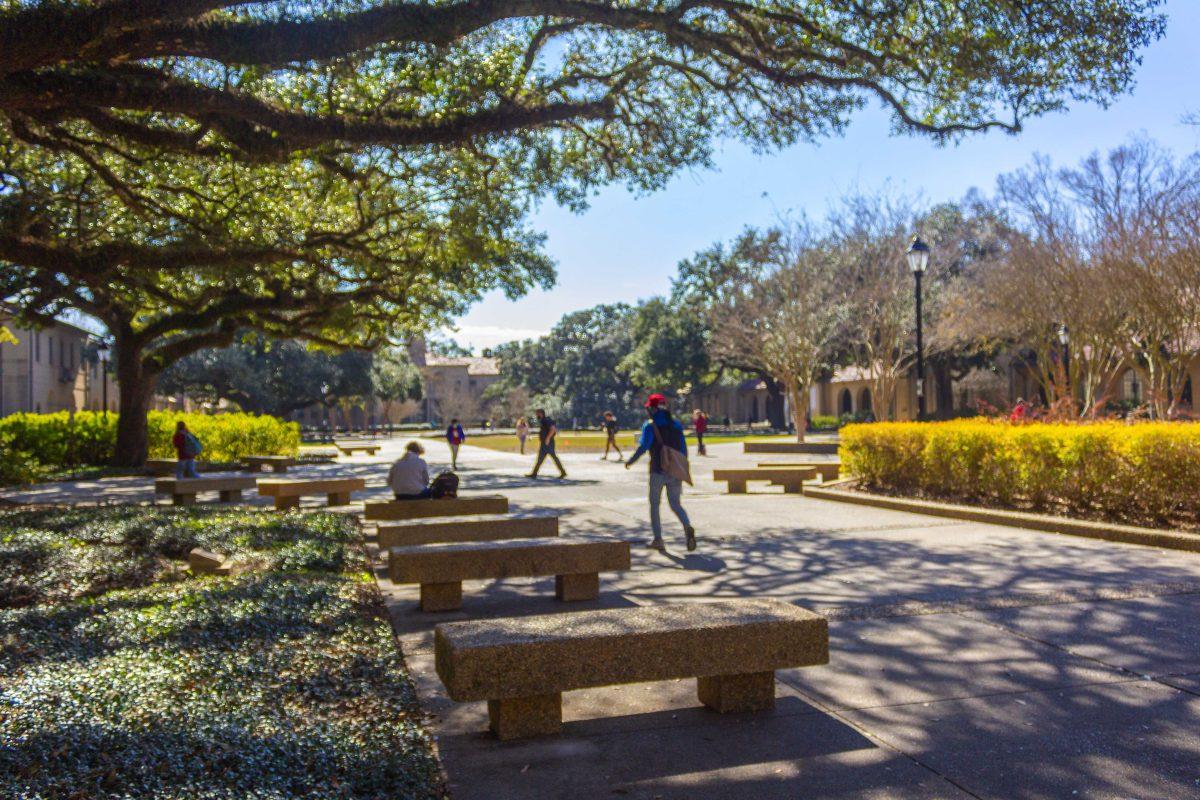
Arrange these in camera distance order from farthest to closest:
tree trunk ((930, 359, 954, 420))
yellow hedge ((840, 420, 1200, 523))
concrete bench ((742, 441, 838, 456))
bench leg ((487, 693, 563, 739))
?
tree trunk ((930, 359, 954, 420)) < concrete bench ((742, 441, 838, 456)) < yellow hedge ((840, 420, 1200, 523)) < bench leg ((487, 693, 563, 739))

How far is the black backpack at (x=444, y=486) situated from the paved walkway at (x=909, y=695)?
2799 mm

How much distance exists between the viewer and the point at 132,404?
84.0ft

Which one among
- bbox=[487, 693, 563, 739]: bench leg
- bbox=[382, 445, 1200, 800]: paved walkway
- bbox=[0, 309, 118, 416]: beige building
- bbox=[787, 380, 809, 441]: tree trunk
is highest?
bbox=[0, 309, 118, 416]: beige building

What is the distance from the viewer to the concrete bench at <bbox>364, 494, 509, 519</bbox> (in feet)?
34.7

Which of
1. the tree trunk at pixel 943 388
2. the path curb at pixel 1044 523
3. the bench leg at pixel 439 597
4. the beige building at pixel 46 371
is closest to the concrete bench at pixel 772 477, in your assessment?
the path curb at pixel 1044 523

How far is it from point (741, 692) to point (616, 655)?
0.81 meters

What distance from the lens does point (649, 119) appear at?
15.5 m

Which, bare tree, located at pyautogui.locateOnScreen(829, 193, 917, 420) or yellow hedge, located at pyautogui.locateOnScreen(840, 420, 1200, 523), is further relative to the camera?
bare tree, located at pyautogui.locateOnScreen(829, 193, 917, 420)

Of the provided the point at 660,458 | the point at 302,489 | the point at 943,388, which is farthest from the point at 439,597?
the point at 943,388

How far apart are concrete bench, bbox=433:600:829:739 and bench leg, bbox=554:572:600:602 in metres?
2.74

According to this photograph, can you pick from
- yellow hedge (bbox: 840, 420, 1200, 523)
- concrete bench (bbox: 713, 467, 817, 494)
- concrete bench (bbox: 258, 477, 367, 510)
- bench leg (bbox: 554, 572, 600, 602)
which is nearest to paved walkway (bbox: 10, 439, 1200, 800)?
bench leg (bbox: 554, 572, 600, 602)

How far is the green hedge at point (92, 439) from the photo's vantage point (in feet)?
80.2

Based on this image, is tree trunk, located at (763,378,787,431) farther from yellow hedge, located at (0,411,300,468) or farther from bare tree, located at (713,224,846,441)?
yellow hedge, located at (0,411,300,468)

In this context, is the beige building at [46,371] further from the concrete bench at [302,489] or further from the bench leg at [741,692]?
the bench leg at [741,692]
